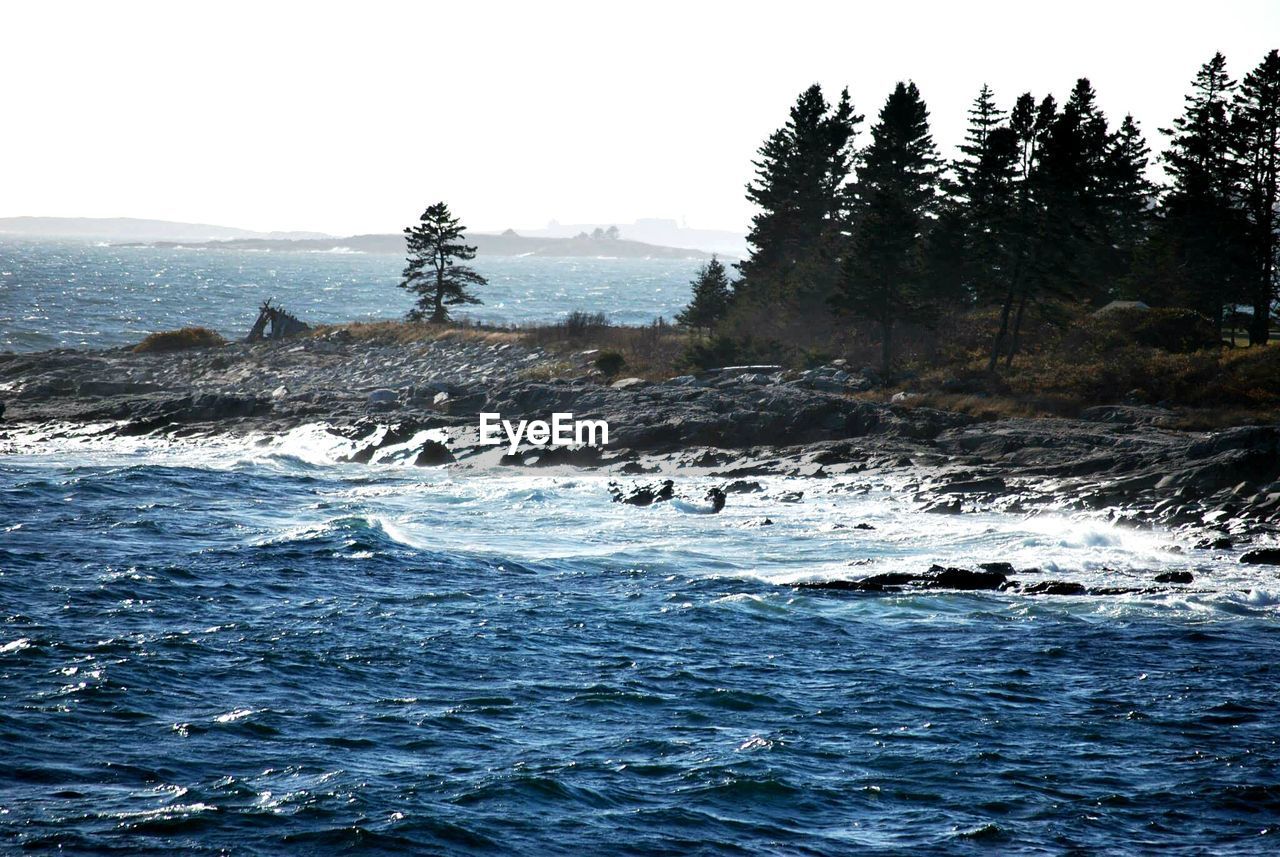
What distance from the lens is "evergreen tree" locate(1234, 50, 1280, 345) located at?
1818 inches

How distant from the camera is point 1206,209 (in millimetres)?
46781

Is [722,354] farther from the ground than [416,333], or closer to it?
closer to it

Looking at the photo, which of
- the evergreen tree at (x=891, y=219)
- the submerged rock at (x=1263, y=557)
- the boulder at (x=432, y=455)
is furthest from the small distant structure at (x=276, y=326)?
the submerged rock at (x=1263, y=557)

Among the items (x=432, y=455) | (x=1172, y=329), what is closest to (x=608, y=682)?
(x=432, y=455)

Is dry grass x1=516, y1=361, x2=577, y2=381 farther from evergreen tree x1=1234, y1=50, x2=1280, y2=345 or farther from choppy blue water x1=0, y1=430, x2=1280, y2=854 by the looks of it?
evergreen tree x1=1234, y1=50, x2=1280, y2=345

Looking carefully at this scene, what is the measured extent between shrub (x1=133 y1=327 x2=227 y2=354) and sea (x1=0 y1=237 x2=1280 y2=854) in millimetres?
31907

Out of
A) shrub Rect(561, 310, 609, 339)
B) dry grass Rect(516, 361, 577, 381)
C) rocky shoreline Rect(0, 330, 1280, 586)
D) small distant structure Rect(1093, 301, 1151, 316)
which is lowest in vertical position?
rocky shoreline Rect(0, 330, 1280, 586)

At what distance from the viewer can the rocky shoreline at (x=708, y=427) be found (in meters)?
30.1

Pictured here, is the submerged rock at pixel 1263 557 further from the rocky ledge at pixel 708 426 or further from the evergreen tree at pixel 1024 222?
the evergreen tree at pixel 1024 222

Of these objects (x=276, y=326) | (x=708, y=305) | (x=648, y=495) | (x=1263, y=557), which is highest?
(x=708, y=305)

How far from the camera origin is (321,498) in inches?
1300

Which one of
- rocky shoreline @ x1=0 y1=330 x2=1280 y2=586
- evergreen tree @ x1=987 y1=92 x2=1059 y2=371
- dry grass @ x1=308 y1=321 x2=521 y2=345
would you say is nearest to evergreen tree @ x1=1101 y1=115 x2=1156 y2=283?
evergreen tree @ x1=987 y1=92 x2=1059 y2=371

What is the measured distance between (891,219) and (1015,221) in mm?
4843

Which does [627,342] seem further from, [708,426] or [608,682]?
[608,682]
